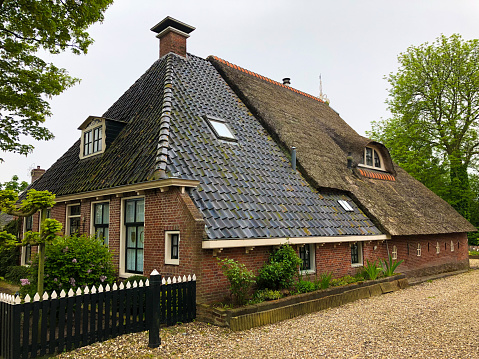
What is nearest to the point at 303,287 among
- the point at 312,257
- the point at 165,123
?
the point at 312,257

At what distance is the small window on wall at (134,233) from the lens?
371 inches

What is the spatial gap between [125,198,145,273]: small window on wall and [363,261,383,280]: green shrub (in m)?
7.24

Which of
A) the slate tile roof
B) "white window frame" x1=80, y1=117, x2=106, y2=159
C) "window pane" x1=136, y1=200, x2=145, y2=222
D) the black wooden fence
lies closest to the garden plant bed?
the black wooden fence

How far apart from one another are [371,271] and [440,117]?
69.6 ft

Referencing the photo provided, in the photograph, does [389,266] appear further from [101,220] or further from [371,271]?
[101,220]

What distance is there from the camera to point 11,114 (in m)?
12.9

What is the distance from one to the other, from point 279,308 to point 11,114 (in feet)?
38.1

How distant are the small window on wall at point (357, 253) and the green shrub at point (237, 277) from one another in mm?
5731

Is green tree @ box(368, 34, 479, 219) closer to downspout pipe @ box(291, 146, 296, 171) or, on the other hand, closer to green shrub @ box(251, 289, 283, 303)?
downspout pipe @ box(291, 146, 296, 171)

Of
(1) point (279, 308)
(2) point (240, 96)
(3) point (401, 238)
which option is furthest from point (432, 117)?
(1) point (279, 308)

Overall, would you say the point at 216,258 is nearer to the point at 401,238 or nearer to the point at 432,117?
the point at 401,238

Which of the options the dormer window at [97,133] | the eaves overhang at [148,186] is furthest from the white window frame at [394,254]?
the dormer window at [97,133]

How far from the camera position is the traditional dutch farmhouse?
27.6 ft

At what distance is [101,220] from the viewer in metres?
10.9
